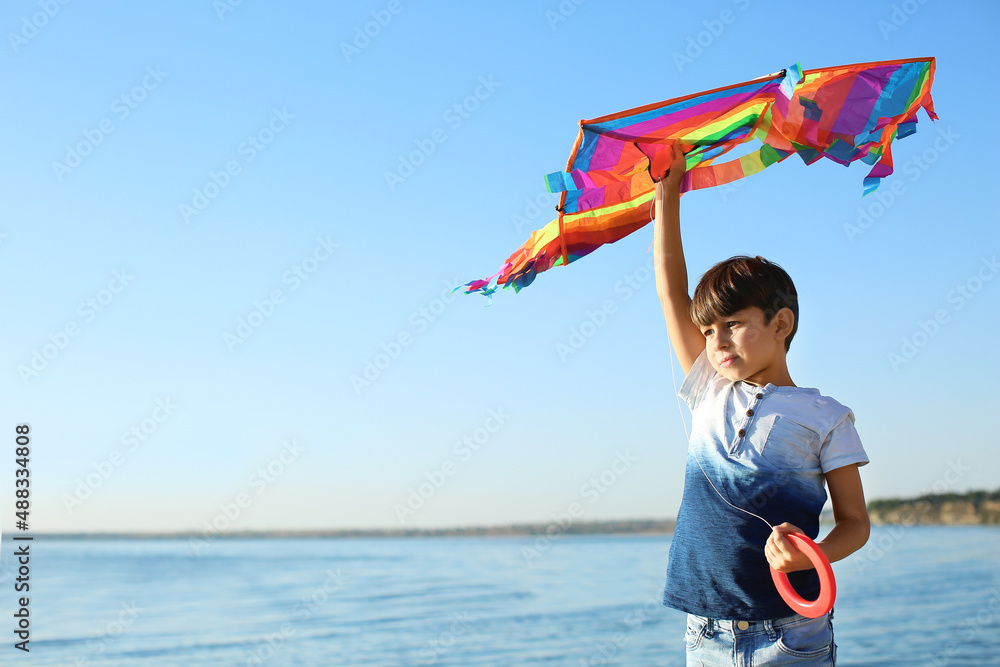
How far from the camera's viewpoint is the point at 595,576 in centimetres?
2142

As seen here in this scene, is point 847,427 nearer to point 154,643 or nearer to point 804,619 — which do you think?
point 804,619

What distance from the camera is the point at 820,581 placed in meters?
1.50

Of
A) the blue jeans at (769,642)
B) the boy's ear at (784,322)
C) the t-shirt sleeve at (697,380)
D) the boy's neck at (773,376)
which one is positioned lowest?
the blue jeans at (769,642)

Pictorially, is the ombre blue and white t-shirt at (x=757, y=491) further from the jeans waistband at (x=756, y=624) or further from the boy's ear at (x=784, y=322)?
the boy's ear at (x=784, y=322)

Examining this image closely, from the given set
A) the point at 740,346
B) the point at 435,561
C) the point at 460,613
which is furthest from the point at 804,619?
the point at 435,561

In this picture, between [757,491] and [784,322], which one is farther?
[784,322]

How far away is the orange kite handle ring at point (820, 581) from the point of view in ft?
4.75

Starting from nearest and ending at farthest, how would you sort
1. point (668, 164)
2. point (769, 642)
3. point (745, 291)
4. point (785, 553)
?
point (785, 553), point (769, 642), point (745, 291), point (668, 164)

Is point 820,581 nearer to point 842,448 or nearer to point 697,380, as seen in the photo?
point 842,448

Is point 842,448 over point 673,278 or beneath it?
beneath

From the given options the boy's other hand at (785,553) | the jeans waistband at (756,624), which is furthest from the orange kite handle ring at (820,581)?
the jeans waistband at (756,624)

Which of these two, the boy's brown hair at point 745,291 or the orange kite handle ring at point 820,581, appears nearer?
the orange kite handle ring at point 820,581

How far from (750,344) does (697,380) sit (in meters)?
0.24

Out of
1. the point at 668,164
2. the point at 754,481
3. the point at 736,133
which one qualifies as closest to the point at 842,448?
the point at 754,481
